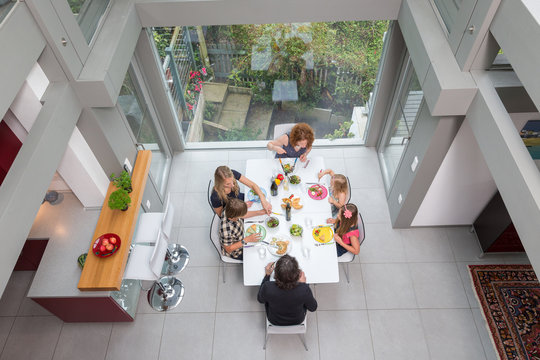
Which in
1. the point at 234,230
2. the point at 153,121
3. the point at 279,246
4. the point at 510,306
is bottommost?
the point at 510,306

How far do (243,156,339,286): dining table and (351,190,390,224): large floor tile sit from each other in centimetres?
103

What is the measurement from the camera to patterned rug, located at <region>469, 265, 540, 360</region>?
155 inches

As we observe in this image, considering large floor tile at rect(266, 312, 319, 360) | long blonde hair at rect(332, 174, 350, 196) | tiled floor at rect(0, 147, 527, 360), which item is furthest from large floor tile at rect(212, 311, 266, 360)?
long blonde hair at rect(332, 174, 350, 196)

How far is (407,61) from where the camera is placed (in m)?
4.36

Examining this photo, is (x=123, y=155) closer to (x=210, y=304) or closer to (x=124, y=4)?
(x=124, y=4)

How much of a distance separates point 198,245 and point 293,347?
5.77 ft

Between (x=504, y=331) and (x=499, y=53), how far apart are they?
2973 mm

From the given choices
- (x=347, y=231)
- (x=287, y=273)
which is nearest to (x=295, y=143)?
(x=347, y=231)

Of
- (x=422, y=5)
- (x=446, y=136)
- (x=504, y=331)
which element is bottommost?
(x=504, y=331)

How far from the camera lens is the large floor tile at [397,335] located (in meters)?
4.00

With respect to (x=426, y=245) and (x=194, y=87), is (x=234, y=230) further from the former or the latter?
(x=426, y=245)

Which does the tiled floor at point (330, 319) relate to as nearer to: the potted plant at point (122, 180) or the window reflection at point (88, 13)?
the potted plant at point (122, 180)

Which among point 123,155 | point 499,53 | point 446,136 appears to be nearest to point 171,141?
point 123,155

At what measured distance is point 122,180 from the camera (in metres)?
3.79
